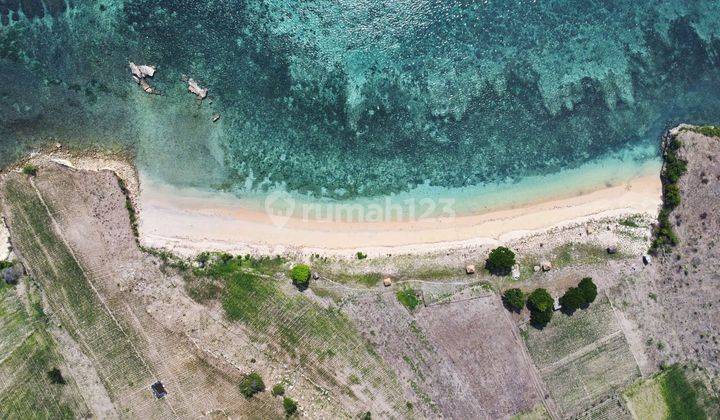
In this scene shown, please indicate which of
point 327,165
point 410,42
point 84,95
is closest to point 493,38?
point 410,42

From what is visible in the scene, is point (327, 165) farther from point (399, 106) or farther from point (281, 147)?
point (399, 106)

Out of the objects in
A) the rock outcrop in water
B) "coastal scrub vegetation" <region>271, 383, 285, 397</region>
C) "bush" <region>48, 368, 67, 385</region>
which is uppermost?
the rock outcrop in water

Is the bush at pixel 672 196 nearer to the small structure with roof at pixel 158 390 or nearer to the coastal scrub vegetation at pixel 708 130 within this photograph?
the coastal scrub vegetation at pixel 708 130

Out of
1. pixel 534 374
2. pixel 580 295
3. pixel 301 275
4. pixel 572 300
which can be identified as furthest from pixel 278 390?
pixel 580 295

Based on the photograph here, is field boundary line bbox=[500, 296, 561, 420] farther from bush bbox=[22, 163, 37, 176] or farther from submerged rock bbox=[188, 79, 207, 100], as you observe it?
bush bbox=[22, 163, 37, 176]

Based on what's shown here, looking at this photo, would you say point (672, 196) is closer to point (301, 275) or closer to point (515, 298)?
point (515, 298)

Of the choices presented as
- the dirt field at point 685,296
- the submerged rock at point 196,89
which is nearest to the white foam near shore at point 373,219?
the dirt field at point 685,296

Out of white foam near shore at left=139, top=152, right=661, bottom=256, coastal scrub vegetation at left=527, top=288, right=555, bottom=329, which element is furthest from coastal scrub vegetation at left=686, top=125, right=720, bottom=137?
coastal scrub vegetation at left=527, top=288, right=555, bottom=329

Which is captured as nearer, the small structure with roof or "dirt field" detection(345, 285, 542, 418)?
the small structure with roof
